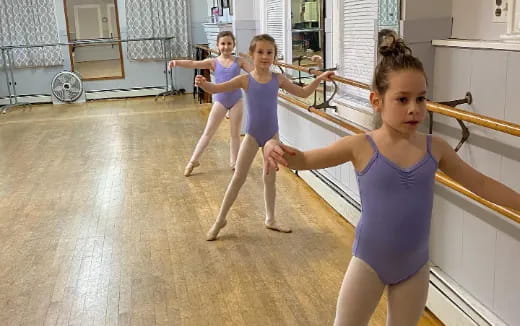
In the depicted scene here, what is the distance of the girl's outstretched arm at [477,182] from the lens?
60.5 inches

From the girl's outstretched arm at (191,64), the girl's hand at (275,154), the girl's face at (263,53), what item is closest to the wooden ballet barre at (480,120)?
the girl's hand at (275,154)

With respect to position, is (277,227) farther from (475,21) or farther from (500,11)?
(500,11)

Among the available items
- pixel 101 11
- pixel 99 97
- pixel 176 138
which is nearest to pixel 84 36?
pixel 101 11

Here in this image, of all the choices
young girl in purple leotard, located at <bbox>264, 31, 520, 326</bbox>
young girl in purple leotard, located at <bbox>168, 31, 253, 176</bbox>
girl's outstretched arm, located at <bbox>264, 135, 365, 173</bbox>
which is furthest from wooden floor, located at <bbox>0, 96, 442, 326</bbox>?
girl's outstretched arm, located at <bbox>264, 135, 365, 173</bbox>

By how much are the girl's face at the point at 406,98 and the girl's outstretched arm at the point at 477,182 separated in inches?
6.4

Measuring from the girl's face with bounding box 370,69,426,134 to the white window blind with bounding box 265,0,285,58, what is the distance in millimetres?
→ 3969

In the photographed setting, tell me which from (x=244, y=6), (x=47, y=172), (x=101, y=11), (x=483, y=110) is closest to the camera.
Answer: (x=483, y=110)

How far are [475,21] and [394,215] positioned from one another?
126cm

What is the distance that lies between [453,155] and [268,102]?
202cm

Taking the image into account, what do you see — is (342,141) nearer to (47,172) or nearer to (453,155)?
(453,155)

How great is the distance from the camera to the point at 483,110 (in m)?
2.30

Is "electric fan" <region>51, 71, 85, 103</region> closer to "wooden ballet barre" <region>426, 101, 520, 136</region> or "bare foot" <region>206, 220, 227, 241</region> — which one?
"bare foot" <region>206, 220, 227, 241</region>

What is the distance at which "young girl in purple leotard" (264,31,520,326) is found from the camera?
5.08ft

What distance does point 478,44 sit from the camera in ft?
7.54
